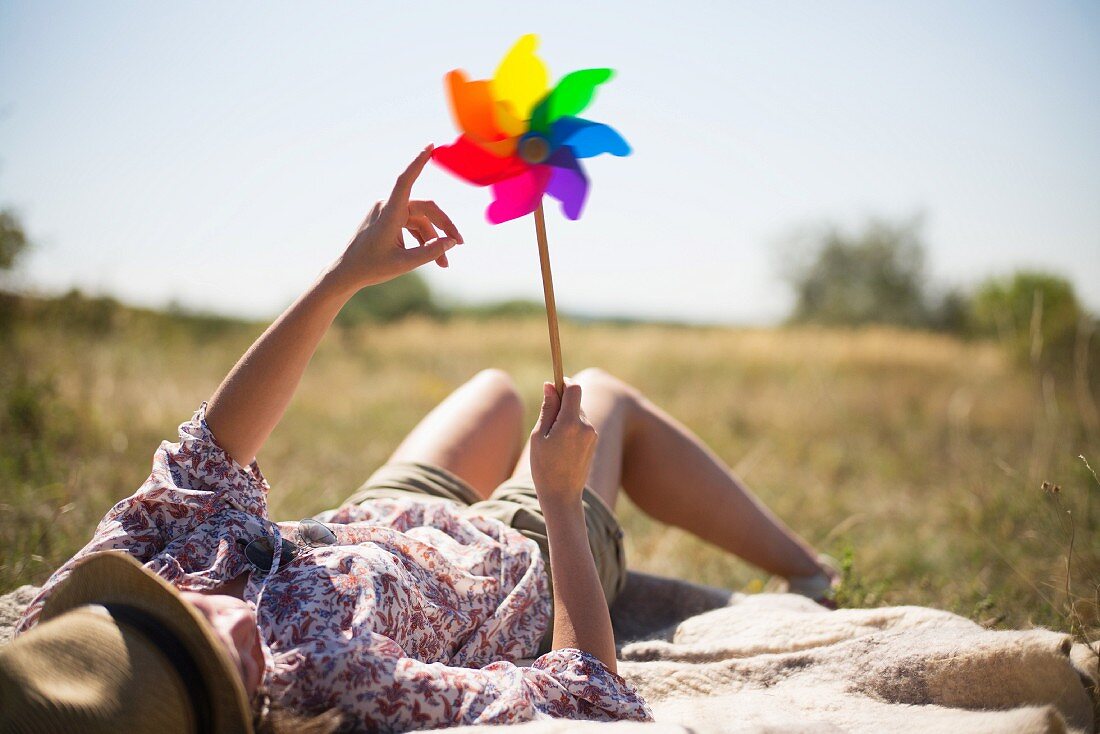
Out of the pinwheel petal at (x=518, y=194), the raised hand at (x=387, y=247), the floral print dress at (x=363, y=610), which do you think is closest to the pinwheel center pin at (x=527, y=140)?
the pinwheel petal at (x=518, y=194)

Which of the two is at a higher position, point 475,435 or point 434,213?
point 434,213

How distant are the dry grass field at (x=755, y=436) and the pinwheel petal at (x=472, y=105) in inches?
50.8

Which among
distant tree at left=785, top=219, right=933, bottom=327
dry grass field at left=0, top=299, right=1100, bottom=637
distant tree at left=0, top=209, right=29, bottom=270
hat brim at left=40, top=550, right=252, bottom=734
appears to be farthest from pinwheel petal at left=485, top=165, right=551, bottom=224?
distant tree at left=785, top=219, right=933, bottom=327

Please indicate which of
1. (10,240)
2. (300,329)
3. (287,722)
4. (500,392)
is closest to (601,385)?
(500,392)

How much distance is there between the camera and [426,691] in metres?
1.30

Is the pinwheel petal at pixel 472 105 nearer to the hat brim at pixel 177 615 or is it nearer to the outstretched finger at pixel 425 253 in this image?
the outstretched finger at pixel 425 253

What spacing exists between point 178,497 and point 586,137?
1.05 m

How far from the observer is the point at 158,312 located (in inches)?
352

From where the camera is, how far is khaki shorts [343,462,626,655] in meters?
1.95

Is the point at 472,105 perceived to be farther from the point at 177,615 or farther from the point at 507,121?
the point at 177,615

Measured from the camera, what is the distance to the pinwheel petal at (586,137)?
5.28ft

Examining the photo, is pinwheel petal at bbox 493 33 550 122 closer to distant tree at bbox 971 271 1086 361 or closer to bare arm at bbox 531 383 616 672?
bare arm at bbox 531 383 616 672

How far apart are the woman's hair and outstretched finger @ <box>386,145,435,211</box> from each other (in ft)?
2.99

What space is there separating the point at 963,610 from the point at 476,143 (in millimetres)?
2123
